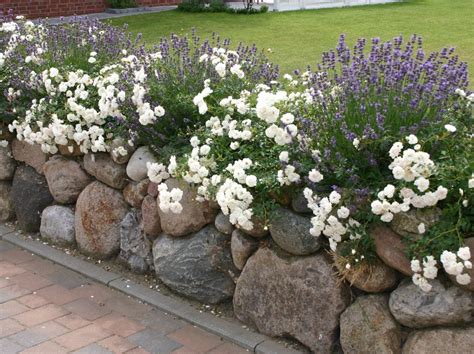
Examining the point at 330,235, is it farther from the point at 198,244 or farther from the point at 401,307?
the point at 198,244

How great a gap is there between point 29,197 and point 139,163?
4.39 feet

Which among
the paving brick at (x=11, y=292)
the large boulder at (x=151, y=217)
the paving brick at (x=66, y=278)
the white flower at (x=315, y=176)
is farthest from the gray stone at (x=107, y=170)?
the white flower at (x=315, y=176)

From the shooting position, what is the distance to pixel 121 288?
15.2 ft

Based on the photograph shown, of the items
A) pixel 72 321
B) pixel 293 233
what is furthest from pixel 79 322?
pixel 293 233

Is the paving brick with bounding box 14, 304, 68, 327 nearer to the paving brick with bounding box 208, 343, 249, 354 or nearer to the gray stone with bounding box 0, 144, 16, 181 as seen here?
the paving brick with bounding box 208, 343, 249, 354

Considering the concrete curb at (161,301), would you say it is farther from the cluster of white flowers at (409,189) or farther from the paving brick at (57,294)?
the cluster of white flowers at (409,189)

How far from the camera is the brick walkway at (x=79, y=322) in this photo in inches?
156

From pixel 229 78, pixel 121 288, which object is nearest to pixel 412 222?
pixel 229 78

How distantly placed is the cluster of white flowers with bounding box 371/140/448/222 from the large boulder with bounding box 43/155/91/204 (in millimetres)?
2465

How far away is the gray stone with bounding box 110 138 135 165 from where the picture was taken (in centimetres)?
463

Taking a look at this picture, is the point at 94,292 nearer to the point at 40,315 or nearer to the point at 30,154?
the point at 40,315

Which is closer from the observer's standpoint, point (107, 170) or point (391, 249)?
point (391, 249)

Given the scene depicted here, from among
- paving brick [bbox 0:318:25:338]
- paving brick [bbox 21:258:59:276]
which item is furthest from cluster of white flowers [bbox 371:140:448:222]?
paving brick [bbox 21:258:59:276]

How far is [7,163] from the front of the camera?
5.66m
